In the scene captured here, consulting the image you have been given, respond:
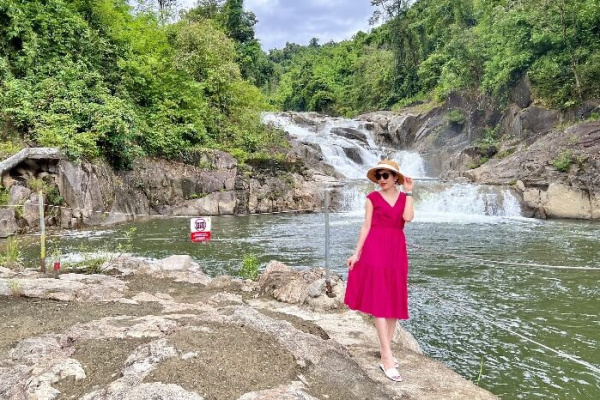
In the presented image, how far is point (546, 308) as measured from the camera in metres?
5.95

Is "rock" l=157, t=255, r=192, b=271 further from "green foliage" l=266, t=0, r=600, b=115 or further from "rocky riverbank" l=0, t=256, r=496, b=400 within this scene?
"green foliage" l=266, t=0, r=600, b=115

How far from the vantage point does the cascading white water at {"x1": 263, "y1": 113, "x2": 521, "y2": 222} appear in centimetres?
1703

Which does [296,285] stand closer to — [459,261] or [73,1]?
[459,261]

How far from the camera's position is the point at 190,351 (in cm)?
284

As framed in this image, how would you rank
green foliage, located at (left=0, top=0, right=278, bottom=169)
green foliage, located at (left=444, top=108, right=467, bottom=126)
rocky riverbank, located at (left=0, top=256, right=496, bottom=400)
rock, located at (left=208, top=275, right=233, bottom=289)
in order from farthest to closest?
green foliage, located at (left=444, top=108, right=467, bottom=126) → green foliage, located at (left=0, top=0, right=278, bottom=169) → rock, located at (left=208, top=275, right=233, bottom=289) → rocky riverbank, located at (left=0, top=256, right=496, bottom=400)

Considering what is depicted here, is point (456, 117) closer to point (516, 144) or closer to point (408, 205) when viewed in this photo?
point (516, 144)

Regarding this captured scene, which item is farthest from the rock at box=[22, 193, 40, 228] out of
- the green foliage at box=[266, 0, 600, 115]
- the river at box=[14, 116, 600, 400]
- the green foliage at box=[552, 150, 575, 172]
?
the green foliage at box=[266, 0, 600, 115]

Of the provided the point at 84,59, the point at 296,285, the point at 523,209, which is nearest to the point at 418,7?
the point at 523,209

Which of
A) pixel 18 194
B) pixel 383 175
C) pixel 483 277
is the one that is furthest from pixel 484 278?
pixel 18 194

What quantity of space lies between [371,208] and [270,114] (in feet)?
97.9

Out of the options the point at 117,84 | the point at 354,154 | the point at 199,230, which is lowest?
the point at 199,230

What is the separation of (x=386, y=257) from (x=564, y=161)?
1670 cm

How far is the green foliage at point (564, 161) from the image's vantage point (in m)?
16.7

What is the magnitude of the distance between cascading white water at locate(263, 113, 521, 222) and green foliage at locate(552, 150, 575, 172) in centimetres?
200
